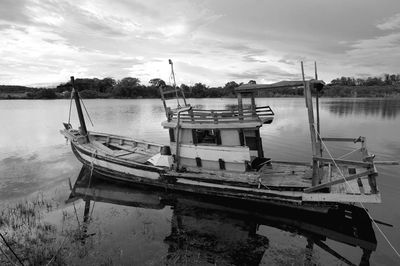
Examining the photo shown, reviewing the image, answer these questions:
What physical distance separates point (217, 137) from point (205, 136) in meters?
→ 0.95

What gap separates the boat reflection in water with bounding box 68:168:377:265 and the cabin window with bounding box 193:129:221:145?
275 centimetres

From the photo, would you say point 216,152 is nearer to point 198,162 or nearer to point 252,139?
point 198,162

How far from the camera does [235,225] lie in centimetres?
1114

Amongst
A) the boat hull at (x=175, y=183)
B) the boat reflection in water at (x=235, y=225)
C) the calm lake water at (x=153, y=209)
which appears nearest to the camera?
the boat reflection in water at (x=235, y=225)

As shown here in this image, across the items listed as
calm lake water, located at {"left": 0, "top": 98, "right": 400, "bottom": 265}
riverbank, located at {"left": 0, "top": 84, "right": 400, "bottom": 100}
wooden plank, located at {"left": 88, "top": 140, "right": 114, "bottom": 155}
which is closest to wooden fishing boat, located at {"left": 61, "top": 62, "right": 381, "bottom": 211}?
calm lake water, located at {"left": 0, "top": 98, "right": 400, "bottom": 265}

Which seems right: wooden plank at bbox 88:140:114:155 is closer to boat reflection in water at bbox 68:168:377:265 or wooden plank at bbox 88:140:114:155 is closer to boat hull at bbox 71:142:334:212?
boat hull at bbox 71:142:334:212

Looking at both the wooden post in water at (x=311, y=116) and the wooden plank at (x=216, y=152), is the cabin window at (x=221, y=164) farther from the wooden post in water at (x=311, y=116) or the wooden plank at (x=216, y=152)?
the wooden post in water at (x=311, y=116)

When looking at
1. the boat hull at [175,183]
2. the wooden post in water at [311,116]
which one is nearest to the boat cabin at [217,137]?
the boat hull at [175,183]

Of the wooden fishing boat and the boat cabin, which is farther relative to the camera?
the boat cabin

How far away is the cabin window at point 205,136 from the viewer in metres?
13.8

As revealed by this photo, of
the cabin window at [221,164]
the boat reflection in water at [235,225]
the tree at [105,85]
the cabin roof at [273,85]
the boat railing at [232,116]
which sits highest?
the tree at [105,85]

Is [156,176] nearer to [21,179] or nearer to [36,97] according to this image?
[21,179]

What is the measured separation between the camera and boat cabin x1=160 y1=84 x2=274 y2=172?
12766mm

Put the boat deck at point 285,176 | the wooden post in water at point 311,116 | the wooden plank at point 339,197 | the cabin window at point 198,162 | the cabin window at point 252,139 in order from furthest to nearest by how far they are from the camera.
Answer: the cabin window at point 252,139, the cabin window at point 198,162, the boat deck at point 285,176, the wooden post in water at point 311,116, the wooden plank at point 339,197
